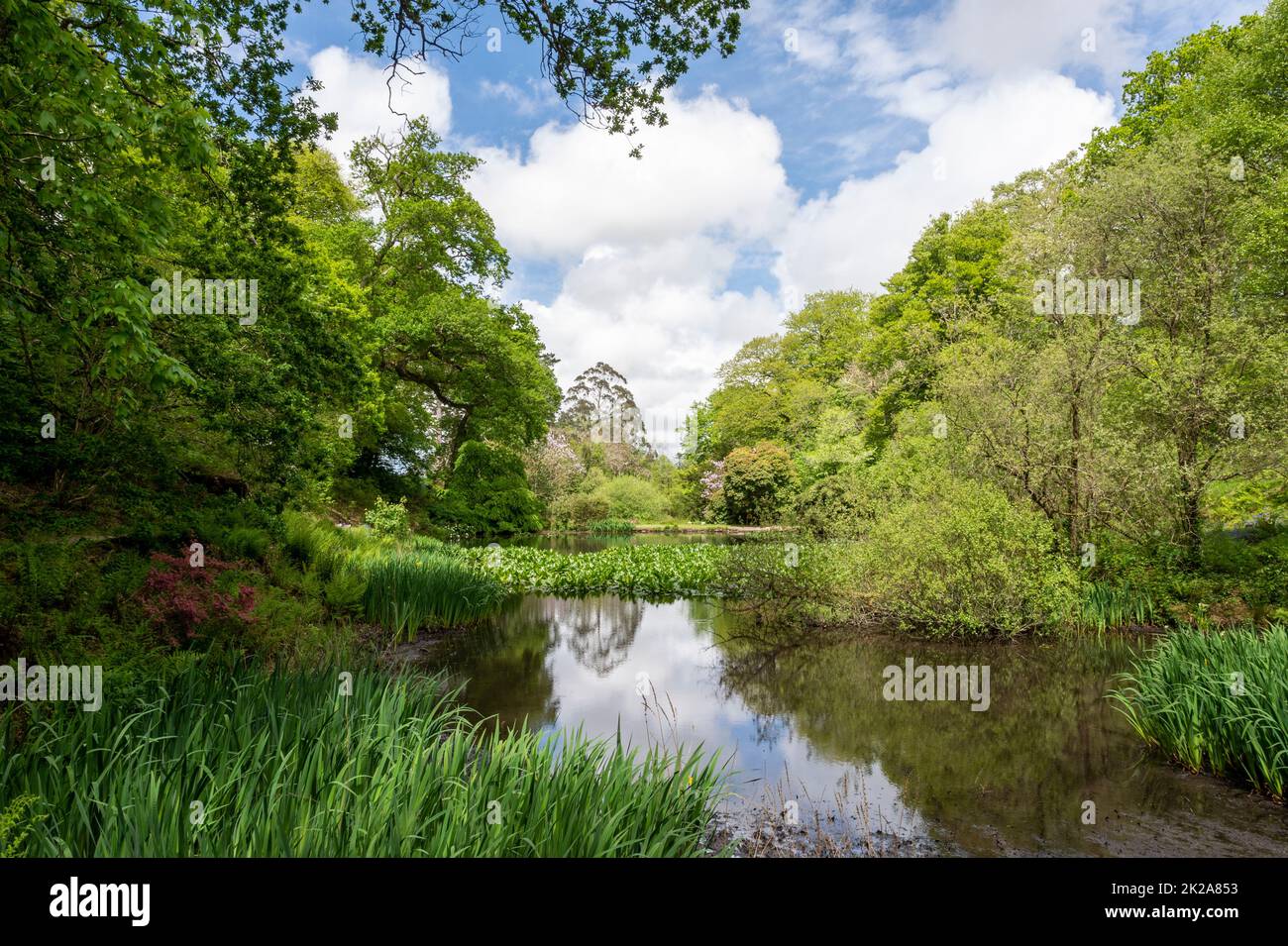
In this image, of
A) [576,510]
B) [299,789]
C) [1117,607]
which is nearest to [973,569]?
[1117,607]

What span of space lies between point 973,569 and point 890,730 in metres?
4.28

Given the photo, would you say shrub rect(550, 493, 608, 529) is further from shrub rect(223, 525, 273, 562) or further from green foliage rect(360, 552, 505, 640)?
shrub rect(223, 525, 273, 562)

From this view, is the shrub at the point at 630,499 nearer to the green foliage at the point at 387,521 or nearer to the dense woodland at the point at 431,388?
the dense woodland at the point at 431,388

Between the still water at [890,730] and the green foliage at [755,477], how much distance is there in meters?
18.9

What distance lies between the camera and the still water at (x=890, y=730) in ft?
15.0

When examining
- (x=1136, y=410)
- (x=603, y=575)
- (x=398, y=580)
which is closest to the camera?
(x=398, y=580)

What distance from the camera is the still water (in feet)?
15.0

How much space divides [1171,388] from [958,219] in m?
15.1

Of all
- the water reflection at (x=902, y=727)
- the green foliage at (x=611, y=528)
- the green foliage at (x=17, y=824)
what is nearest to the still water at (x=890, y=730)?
the water reflection at (x=902, y=727)

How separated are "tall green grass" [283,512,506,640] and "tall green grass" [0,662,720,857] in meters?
5.73

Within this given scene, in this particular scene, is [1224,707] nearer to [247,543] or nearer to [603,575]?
[247,543]

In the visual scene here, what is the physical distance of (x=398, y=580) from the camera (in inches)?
414

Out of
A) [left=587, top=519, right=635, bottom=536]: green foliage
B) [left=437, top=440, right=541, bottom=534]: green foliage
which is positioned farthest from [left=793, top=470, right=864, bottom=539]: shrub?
[left=587, top=519, right=635, bottom=536]: green foliage
